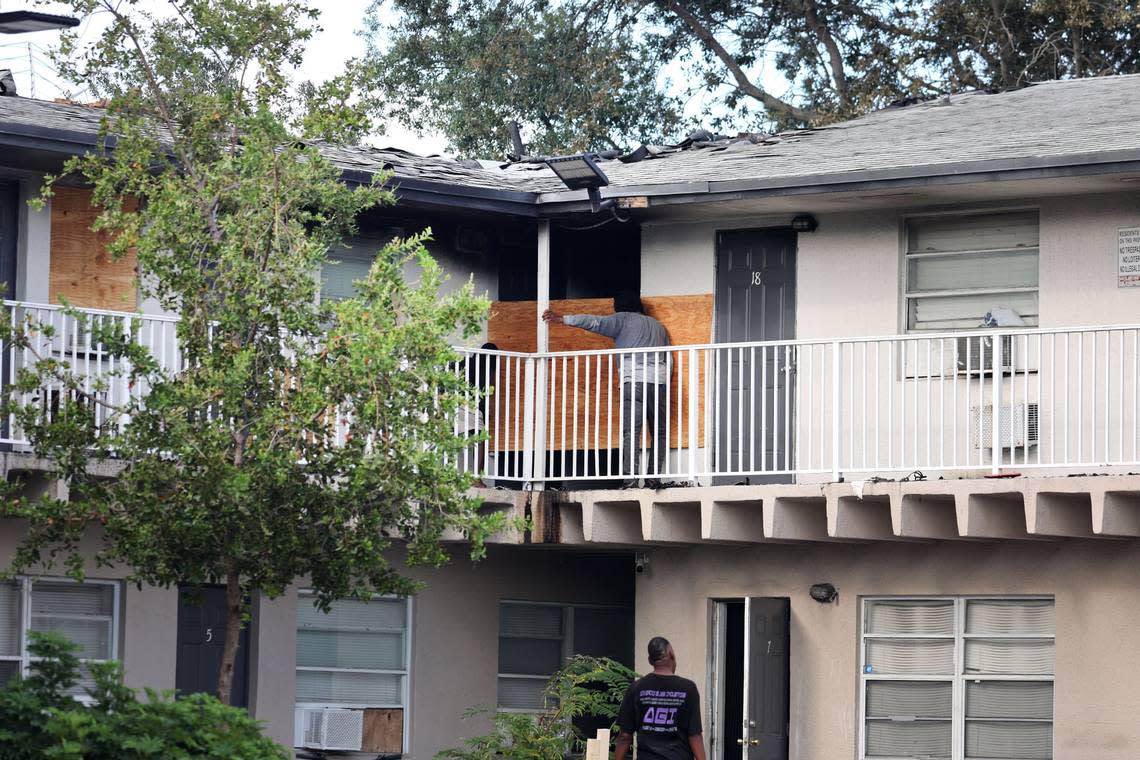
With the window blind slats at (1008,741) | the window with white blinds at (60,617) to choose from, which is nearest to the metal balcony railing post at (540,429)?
the window with white blinds at (60,617)

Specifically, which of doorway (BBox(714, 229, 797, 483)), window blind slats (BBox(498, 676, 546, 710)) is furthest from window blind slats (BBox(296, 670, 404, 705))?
doorway (BBox(714, 229, 797, 483))

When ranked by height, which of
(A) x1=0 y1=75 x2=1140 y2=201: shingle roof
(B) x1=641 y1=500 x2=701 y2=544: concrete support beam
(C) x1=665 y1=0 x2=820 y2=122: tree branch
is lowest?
(B) x1=641 y1=500 x2=701 y2=544: concrete support beam

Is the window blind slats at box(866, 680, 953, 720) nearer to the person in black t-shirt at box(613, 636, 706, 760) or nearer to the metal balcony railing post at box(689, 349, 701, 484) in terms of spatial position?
the metal balcony railing post at box(689, 349, 701, 484)

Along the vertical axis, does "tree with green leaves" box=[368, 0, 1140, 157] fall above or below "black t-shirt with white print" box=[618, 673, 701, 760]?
above

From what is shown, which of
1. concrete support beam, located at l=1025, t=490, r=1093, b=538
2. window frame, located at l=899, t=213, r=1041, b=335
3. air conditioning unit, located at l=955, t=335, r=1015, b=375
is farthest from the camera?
window frame, located at l=899, t=213, r=1041, b=335

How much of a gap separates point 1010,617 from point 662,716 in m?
4.15

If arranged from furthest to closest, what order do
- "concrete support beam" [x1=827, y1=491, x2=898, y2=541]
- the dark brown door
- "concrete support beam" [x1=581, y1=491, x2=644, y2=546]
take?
1. "concrete support beam" [x1=581, y1=491, x2=644, y2=546]
2. the dark brown door
3. "concrete support beam" [x1=827, y1=491, x2=898, y2=541]

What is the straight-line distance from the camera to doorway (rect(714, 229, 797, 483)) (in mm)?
17297

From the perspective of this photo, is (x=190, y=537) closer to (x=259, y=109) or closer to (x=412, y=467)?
(x=412, y=467)

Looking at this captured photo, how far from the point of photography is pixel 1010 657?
630 inches

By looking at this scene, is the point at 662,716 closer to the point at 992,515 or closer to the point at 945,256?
the point at 992,515

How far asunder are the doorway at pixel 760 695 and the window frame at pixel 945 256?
266 cm

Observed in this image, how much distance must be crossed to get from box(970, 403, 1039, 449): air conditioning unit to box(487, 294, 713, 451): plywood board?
91.7 inches

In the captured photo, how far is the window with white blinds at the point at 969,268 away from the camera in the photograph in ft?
55.2
